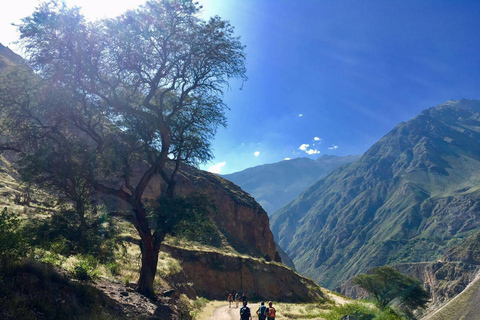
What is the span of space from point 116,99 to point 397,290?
5146cm

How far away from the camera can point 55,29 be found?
13.7m

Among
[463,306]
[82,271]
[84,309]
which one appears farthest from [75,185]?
[463,306]

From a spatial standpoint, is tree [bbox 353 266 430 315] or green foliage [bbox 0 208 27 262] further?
tree [bbox 353 266 430 315]

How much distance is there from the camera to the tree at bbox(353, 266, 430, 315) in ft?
154

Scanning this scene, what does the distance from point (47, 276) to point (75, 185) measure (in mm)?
5541

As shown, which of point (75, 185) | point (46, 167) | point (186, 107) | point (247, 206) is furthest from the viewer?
point (247, 206)

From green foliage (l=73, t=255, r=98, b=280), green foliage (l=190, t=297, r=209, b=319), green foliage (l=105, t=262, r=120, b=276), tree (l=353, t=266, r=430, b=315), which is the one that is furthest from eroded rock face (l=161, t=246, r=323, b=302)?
green foliage (l=73, t=255, r=98, b=280)

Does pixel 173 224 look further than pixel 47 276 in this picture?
Yes

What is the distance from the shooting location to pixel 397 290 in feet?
153

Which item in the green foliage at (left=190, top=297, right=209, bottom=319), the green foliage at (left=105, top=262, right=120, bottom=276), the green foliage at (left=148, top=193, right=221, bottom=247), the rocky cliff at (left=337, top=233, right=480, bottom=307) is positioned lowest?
the rocky cliff at (left=337, top=233, right=480, bottom=307)

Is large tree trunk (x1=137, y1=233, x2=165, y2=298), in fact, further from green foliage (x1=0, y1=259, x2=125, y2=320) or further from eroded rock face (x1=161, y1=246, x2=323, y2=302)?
eroded rock face (x1=161, y1=246, x2=323, y2=302)

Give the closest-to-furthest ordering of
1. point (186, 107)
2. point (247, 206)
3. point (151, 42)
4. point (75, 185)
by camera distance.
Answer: point (75, 185)
point (151, 42)
point (186, 107)
point (247, 206)

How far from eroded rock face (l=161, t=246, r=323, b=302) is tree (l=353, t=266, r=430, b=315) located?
9.72 metres

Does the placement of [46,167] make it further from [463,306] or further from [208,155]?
[463,306]
